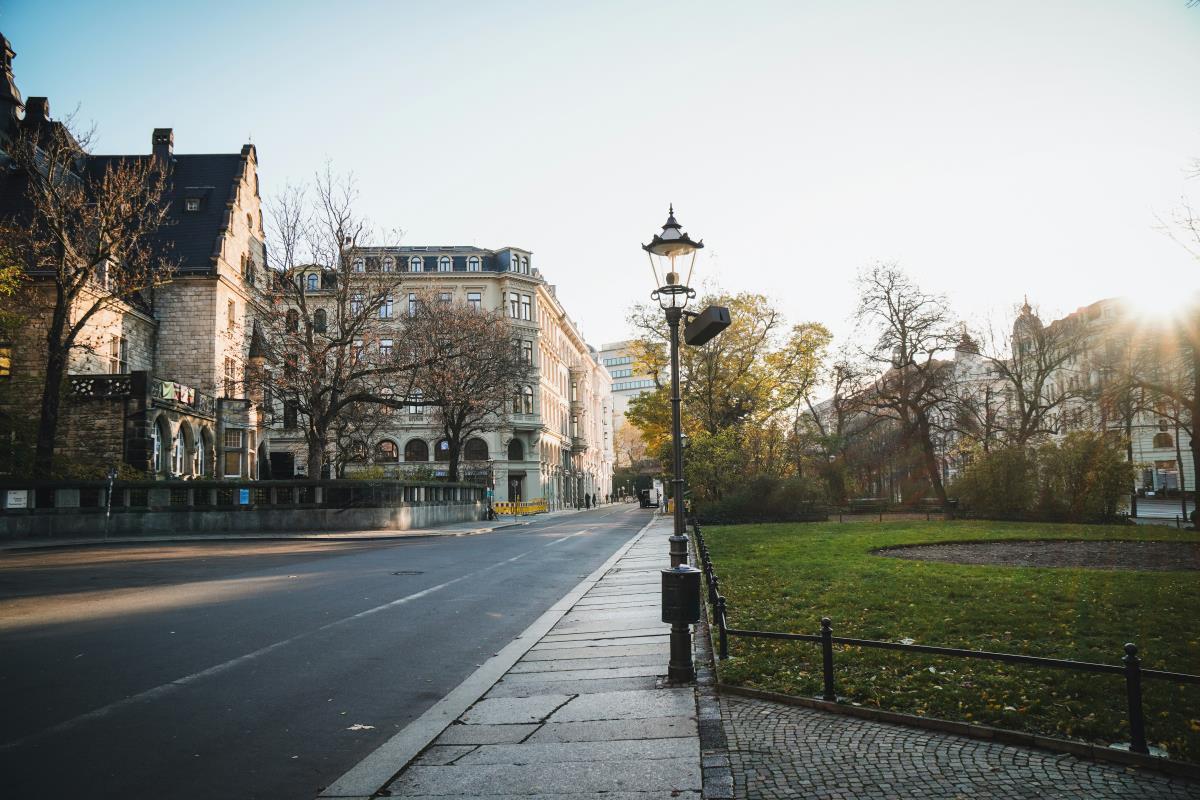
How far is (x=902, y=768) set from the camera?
15.4 ft

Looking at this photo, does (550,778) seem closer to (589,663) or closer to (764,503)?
(589,663)

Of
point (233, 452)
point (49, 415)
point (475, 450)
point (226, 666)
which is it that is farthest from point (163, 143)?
point (226, 666)

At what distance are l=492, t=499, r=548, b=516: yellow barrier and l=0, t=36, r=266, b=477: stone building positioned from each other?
57.1ft

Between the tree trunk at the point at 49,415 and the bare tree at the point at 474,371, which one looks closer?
the tree trunk at the point at 49,415

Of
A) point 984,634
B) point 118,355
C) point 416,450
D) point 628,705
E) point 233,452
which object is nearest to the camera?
point 628,705

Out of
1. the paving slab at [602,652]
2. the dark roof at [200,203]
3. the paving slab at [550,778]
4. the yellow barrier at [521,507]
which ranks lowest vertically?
the yellow barrier at [521,507]

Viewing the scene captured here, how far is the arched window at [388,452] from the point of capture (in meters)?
66.2

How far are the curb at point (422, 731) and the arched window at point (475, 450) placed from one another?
5846 cm

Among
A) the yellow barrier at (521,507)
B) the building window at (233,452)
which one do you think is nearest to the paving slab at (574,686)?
the building window at (233,452)

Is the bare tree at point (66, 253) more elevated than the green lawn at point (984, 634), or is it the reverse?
the bare tree at point (66, 253)

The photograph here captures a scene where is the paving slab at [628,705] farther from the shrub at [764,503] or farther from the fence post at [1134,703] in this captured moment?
the shrub at [764,503]

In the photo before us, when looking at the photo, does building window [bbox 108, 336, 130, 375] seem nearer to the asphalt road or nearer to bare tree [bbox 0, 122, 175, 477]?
bare tree [bbox 0, 122, 175, 477]

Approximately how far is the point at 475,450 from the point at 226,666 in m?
60.7

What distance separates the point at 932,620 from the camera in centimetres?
909
